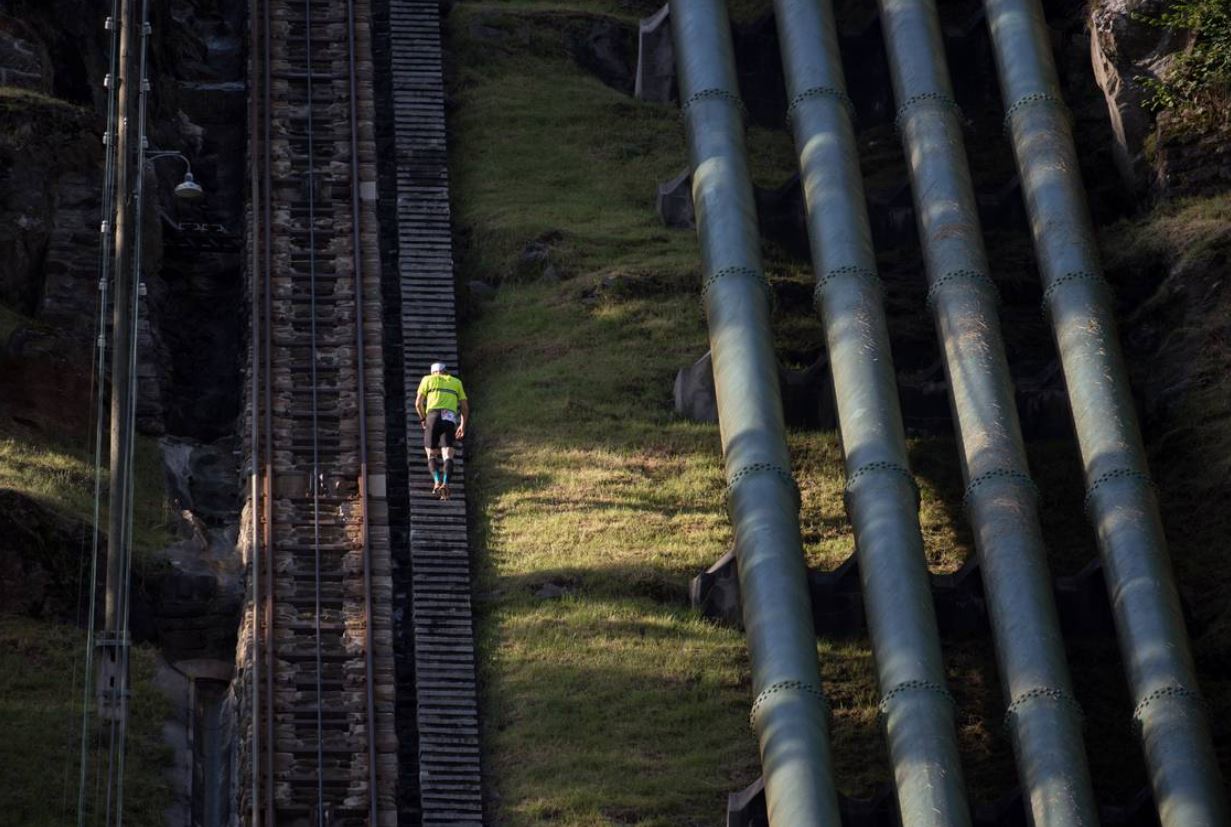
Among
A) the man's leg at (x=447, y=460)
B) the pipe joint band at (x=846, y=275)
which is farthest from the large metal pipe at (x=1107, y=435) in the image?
the man's leg at (x=447, y=460)

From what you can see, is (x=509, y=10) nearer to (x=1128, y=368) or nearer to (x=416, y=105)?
(x=416, y=105)

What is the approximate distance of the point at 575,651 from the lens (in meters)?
44.1

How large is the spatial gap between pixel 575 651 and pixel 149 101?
16.9m

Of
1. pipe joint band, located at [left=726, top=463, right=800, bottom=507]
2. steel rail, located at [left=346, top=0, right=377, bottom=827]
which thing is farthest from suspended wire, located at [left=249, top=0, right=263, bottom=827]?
pipe joint band, located at [left=726, top=463, right=800, bottom=507]

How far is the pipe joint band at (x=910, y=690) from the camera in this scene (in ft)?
133

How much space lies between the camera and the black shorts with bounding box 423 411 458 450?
4406cm

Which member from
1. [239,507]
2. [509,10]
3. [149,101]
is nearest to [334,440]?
[239,507]

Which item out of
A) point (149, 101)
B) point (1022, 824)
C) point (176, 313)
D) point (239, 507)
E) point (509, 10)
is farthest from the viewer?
point (509, 10)

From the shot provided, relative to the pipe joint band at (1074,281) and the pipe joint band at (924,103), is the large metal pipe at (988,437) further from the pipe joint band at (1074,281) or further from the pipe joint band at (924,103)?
the pipe joint band at (1074,281)

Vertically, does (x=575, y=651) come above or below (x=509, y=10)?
below

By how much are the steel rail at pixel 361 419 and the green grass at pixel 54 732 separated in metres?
2.86

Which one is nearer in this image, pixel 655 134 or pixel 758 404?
pixel 758 404

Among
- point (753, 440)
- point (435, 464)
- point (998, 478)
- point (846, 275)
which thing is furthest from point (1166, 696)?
point (435, 464)

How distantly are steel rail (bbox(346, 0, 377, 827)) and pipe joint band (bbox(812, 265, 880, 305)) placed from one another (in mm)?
7586
